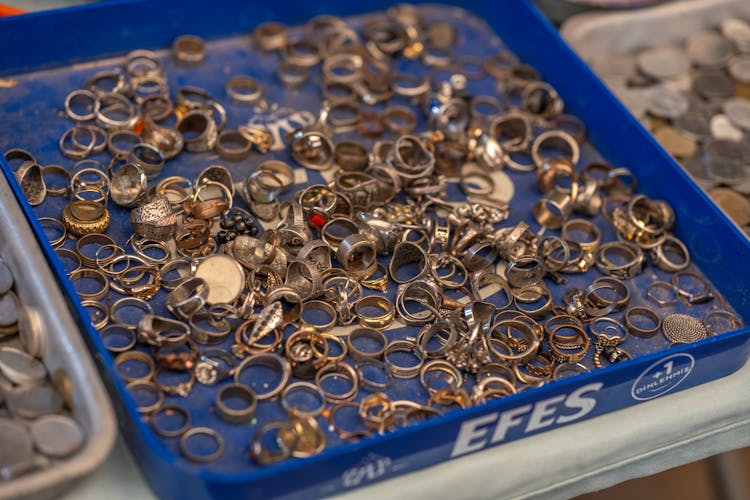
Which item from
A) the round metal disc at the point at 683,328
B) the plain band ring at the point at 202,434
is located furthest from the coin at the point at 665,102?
the plain band ring at the point at 202,434

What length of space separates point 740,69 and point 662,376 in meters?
1.19

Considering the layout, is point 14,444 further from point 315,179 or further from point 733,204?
point 733,204

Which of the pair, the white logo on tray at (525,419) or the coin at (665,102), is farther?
the coin at (665,102)

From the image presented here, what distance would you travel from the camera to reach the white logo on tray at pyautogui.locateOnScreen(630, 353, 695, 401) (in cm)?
174

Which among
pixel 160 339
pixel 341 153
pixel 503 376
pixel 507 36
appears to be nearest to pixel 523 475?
pixel 503 376

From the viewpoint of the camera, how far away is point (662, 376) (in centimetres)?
177

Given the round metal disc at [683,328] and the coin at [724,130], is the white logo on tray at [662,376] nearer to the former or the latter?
the round metal disc at [683,328]

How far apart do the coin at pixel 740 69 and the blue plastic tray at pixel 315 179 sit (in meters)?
0.52

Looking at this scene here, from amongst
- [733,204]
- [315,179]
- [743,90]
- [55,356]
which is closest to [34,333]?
[55,356]

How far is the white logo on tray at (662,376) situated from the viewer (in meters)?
1.74

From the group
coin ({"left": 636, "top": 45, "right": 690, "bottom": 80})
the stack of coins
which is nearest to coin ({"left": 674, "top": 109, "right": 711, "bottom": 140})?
the stack of coins

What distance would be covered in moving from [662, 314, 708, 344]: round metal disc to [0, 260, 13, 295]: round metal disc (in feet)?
4.01

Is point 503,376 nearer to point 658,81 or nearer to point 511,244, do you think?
point 511,244

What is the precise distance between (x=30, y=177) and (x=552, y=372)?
3.54 ft
